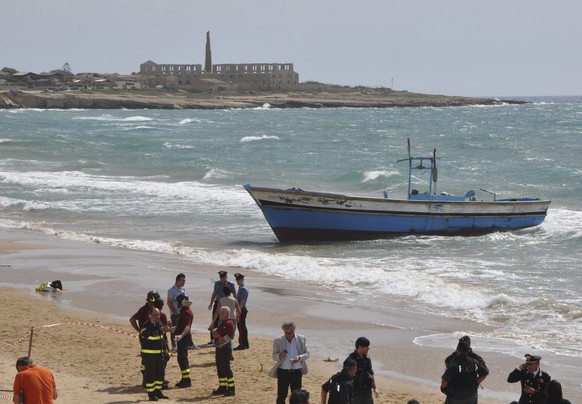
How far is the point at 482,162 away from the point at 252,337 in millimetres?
42390

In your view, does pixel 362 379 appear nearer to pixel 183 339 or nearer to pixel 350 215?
pixel 183 339

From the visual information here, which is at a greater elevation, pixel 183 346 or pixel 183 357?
pixel 183 346

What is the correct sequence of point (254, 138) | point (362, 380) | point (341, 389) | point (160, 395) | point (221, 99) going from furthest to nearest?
point (221, 99) < point (254, 138) < point (160, 395) < point (362, 380) < point (341, 389)

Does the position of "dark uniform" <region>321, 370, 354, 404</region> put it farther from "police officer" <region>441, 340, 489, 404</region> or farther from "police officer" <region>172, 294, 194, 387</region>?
"police officer" <region>172, 294, 194, 387</region>

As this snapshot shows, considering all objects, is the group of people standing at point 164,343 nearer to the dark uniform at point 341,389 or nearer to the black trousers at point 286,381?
the black trousers at point 286,381

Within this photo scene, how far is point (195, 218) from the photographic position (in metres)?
32.1

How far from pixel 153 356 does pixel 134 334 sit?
12.5 ft

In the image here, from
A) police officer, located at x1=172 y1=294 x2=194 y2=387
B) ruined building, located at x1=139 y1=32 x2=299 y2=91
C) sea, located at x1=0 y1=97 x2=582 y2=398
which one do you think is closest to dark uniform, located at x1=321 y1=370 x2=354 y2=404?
police officer, located at x1=172 y1=294 x2=194 y2=387

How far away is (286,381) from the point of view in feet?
34.8

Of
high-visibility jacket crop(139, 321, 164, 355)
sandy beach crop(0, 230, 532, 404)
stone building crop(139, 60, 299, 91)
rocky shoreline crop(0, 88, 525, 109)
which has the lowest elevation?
sandy beach crop(0, 230, 532, 404)

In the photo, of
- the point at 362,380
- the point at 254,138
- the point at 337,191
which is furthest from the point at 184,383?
the point at 254,138

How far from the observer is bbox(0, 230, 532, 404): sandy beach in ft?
40.3

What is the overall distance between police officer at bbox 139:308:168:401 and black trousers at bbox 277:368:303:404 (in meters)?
1.55

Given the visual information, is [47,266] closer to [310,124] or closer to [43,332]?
[43,332]
